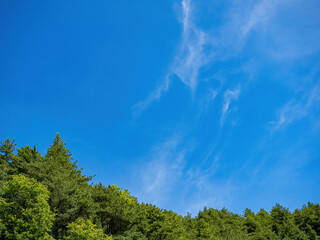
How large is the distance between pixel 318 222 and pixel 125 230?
57293mm

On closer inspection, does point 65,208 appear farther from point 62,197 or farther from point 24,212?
point 24,212

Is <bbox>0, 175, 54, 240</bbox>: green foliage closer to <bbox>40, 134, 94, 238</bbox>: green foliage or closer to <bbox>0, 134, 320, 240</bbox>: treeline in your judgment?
<bbox>0, 134, 320, 240</bbox>: treeline

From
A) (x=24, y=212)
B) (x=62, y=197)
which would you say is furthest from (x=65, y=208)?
(x=24, y=212)

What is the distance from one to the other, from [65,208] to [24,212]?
1037 cm

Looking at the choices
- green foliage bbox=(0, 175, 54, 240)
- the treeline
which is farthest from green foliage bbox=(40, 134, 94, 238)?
green foliage bbox=(0, 175, 54, 240)

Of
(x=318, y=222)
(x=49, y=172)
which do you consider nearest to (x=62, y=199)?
(x=49, y=172)

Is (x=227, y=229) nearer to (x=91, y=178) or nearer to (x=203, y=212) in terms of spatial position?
(x=203, y=212)

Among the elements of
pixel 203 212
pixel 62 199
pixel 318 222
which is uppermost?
pixel 203 212

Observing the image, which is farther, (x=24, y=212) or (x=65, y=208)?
(x=65, y=208)

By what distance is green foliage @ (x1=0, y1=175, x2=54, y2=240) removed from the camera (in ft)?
89.4

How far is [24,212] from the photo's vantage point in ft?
90.7

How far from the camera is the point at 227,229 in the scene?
68438 mm

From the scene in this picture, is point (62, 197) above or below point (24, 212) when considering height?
above

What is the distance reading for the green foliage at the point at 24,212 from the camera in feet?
89.4
